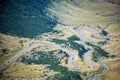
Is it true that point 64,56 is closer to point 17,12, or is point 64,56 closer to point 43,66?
point 43,66

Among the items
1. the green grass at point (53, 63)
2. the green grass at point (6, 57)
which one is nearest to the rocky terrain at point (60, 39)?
the green grass at point (53, 63)

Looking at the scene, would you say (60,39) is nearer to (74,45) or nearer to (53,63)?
(74,45)

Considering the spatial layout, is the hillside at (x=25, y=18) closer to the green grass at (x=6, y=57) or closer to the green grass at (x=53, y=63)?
the green grass at (x=6, y=57)

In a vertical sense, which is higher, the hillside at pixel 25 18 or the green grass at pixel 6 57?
the hillside at pixel 25 18

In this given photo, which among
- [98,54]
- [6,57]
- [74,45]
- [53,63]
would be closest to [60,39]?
[74,45]

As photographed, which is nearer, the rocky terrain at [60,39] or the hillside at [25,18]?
the rocky terrain at [60,39]

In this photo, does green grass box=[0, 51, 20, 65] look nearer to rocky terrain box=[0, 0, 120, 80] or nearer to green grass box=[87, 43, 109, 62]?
rocky terrain box=[0, 0, 120, 80]

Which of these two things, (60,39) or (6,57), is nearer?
(6,57)

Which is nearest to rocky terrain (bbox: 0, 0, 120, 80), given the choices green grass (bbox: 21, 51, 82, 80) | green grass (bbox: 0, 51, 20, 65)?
green grass (bbox: 21, 51, 82, 80)

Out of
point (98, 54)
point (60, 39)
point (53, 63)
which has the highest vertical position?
point (60, 39)

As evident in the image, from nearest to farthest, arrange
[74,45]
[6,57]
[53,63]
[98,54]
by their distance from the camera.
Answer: [6,57] < [53,63] < [98,54] < [74,45]

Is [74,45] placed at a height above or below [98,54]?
above
